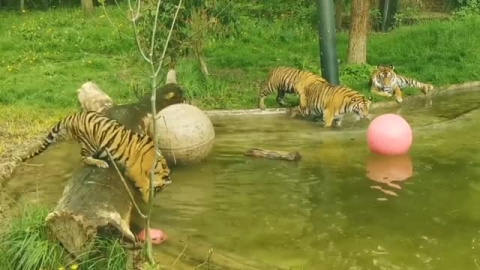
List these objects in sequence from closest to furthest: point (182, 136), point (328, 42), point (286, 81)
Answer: point (182, 136)
point (286, 81)
point (328, 42)

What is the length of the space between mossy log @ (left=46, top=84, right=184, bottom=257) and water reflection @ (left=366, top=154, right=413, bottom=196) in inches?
92.3

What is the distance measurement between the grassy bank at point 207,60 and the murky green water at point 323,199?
159 centimetres

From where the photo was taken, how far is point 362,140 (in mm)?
8859

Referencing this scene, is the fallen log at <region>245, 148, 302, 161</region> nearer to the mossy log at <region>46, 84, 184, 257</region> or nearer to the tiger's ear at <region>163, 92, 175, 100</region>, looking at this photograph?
the tiger's ear at <region>163, 92, 175, 100</region>

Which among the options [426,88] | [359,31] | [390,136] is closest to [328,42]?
[359,31]

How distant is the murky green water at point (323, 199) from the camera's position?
553 centimetres

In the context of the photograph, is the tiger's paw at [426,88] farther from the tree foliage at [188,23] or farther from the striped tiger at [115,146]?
the striped tiger at [115,146]

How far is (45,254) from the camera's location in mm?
4723

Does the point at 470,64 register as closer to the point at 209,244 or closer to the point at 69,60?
the point at 69,60

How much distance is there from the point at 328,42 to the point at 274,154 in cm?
354

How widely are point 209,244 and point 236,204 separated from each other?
970 mm

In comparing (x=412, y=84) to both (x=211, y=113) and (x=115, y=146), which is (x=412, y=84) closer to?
(x=211, y=113)

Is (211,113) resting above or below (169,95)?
below

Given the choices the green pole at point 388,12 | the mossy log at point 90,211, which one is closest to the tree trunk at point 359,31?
the green pole at point 388,12
